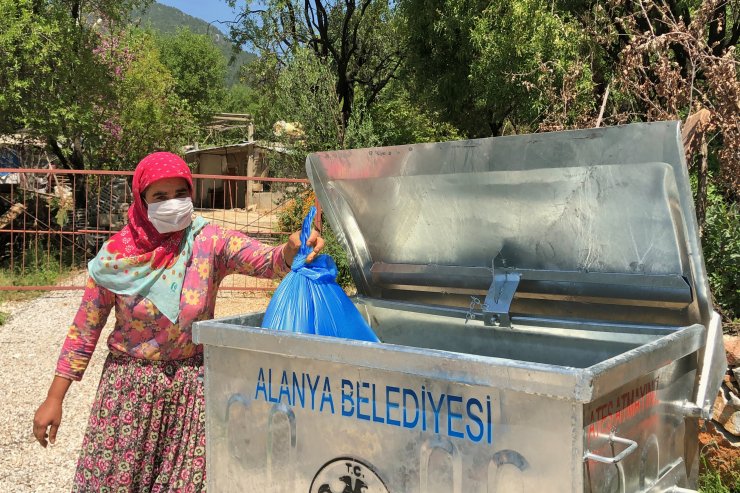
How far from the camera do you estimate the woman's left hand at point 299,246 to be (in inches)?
93.1

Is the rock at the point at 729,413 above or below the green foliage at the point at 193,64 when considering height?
below

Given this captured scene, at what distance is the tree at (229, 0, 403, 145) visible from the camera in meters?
17.6

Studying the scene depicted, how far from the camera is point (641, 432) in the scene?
1788mm

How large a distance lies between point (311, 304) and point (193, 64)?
1578 inches

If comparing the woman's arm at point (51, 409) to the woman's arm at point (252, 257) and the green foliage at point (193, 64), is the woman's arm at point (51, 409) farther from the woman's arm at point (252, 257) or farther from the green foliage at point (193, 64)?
the green foliage at point (193, 64)

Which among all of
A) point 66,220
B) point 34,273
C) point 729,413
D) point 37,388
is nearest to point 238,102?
point 66,220

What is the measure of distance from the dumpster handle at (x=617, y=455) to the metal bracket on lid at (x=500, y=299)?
79 centimetres

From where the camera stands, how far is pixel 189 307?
8.31 ft

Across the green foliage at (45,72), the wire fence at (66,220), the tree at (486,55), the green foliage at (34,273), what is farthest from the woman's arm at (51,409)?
the green foliage at (45,72)

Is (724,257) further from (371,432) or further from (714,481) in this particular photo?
(371,432)

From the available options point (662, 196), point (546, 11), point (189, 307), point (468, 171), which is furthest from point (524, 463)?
point (546, 11)

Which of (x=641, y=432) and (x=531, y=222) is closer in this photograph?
(x=641, y=432)

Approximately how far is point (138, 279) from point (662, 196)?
175cm

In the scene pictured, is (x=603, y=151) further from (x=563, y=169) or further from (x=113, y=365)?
(x=113, y=365)
